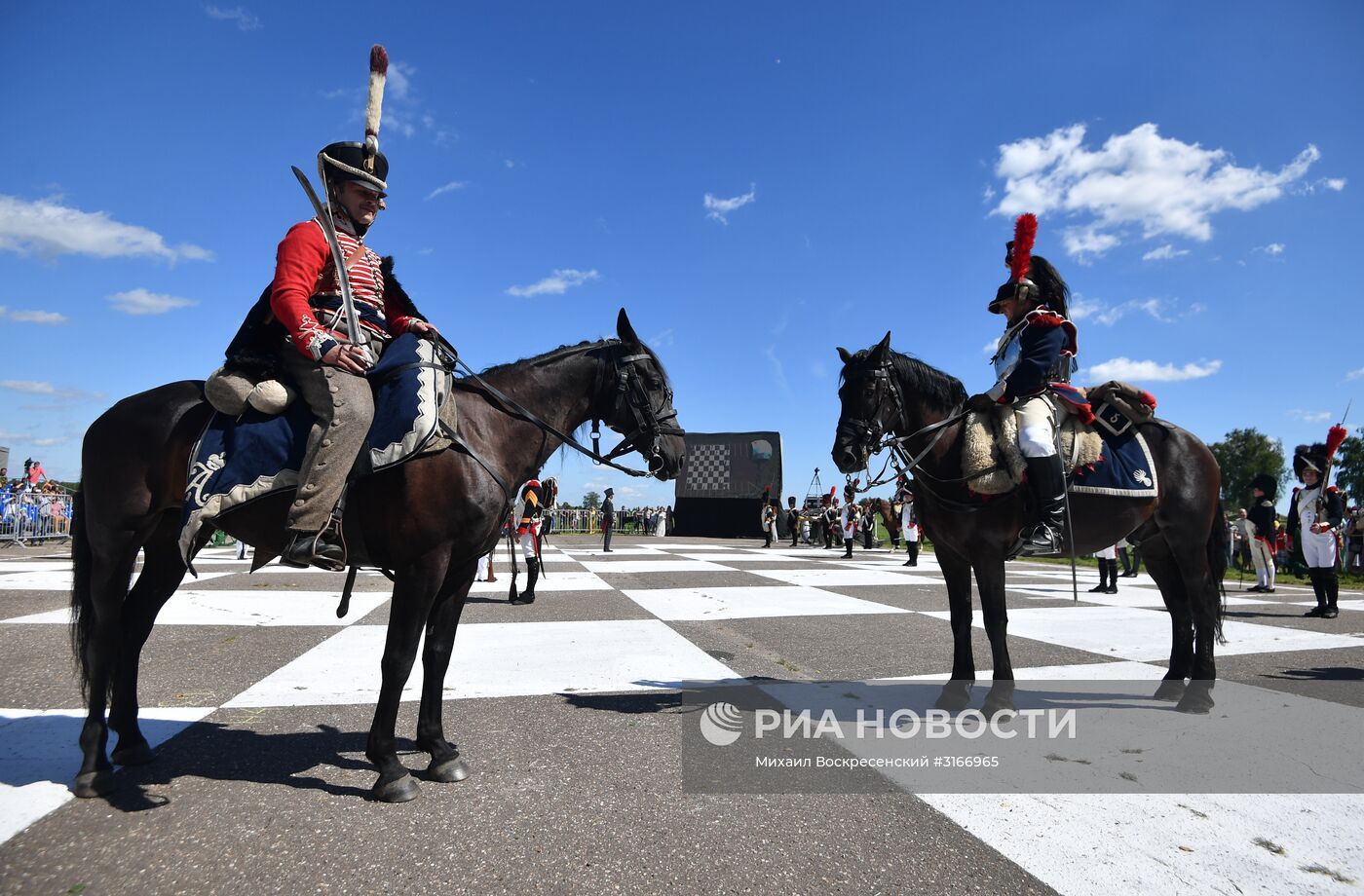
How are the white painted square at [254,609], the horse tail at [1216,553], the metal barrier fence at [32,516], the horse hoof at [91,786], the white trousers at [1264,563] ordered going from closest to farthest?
the horse hoof at [91,786] → the horse tail at [1216,553] → the white painted square at [254,609] → the white trousers at [1264,563] → the metal barrier fence at [32,516]

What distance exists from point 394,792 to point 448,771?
0.25 meters

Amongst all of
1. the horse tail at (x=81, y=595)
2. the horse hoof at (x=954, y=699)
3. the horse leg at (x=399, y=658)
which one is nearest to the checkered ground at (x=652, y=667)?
the horse leg at (x=399, y=658)

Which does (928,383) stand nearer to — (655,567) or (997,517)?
(997,517)

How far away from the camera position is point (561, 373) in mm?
3428

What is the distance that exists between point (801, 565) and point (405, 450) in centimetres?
1262

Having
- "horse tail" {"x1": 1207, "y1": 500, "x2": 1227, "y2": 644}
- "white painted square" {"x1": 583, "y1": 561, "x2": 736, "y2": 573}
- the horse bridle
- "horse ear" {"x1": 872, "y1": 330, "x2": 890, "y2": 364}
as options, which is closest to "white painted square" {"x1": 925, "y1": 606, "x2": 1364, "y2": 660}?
"horse tail" {"x1": 1207, "y1": 500, "x2": 1227, "y2": 644}

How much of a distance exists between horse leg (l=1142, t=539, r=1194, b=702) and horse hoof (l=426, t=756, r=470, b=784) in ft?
13.3

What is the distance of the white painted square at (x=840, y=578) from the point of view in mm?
10961

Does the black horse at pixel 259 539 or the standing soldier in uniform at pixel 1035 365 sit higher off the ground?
the standing soldier in uniform at pixel 1035 365

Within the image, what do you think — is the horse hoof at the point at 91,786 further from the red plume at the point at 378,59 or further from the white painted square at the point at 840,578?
the white painted square at the point at 840,578

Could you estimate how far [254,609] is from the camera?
7.12 m

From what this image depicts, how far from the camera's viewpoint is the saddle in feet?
12.9

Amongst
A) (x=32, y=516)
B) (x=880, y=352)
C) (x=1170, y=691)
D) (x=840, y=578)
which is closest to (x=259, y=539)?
(x=880, y=352)

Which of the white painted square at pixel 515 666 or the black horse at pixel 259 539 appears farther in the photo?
the white painted square at pixel 515 666
